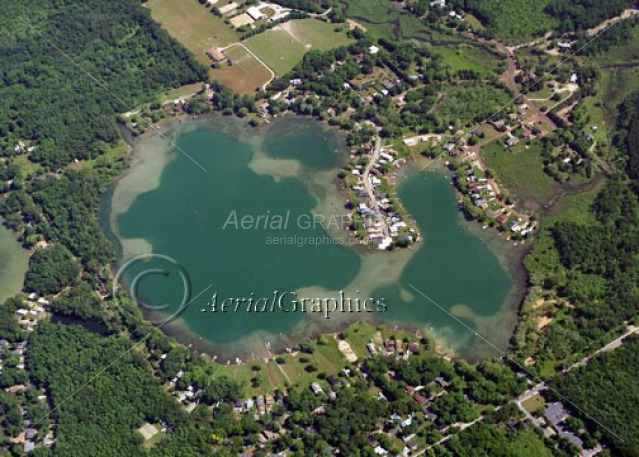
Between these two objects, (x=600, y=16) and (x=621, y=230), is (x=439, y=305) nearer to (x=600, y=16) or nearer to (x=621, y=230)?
(x=621, y=230)

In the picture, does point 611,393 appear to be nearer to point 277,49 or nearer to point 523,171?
point 523,171

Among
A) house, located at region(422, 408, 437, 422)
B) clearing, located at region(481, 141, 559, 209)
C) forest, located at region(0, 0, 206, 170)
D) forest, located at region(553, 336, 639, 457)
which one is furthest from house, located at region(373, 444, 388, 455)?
forest, located at region(0, 0, 206, 170)

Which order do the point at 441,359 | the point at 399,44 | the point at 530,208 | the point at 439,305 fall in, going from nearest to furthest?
the point at 441,359, the point at 439,305, the point at 530,208, the point at 399,44

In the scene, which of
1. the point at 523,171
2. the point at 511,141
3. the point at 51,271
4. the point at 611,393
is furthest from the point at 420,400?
the point at 51,271

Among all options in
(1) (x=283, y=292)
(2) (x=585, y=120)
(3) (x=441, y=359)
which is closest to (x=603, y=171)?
(2) (x=585, y=120)

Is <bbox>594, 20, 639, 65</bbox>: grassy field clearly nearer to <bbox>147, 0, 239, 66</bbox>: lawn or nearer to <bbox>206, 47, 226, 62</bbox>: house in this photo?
<bbox>147, 0, 239, 66</bbox>: lawn
